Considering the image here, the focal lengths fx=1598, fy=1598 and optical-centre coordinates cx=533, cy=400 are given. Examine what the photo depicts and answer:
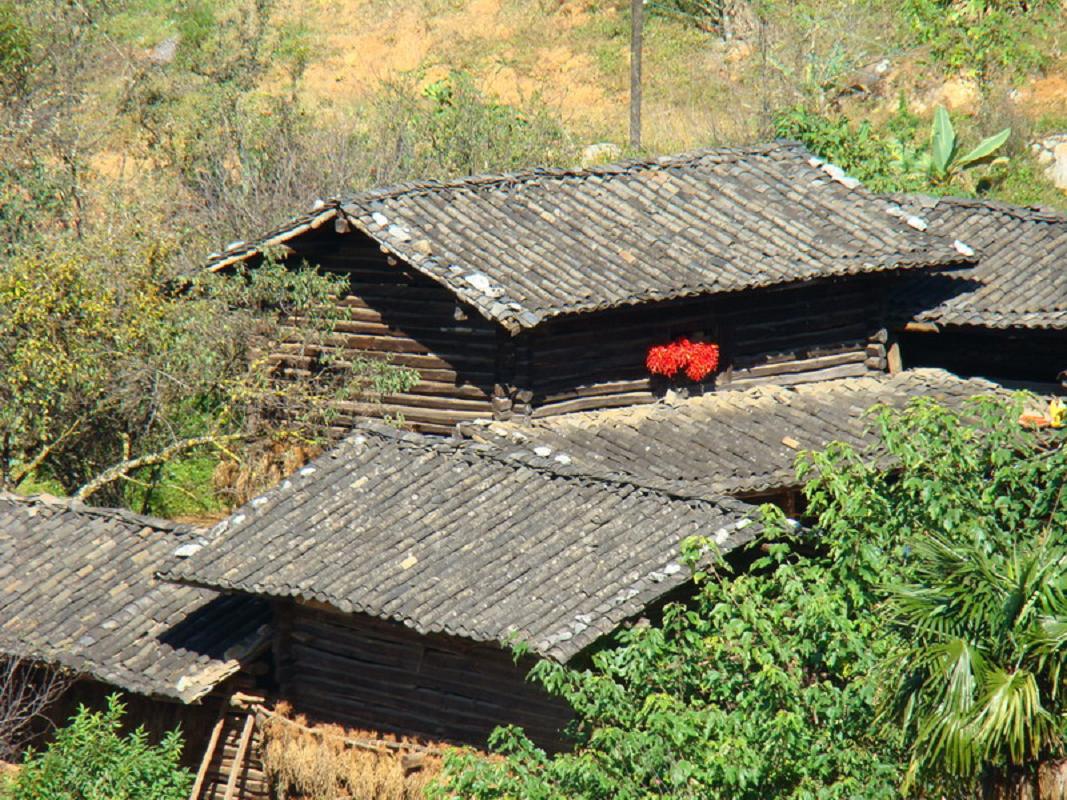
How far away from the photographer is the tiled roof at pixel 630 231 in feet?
64.2

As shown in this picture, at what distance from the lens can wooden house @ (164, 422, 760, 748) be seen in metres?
14.5

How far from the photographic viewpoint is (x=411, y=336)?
20844 mm

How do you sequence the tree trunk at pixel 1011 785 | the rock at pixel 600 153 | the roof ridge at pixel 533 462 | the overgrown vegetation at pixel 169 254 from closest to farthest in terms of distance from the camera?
1. the tree trunk at pixel 1011 785
2. the roof ridge at pixel 533 462
3. the overgrown vegetation at pixel 169 254
4. the rock at pixel 600 153

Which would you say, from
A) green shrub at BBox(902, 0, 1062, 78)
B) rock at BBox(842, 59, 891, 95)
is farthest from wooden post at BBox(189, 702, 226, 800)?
rock at BBox(842, 59, 891, 95)

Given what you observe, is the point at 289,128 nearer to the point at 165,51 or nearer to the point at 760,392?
the point at 760,392

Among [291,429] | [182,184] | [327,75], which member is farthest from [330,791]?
[327,75]

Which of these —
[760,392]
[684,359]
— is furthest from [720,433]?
[760,392]

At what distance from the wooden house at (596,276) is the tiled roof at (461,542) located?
8.35 ft

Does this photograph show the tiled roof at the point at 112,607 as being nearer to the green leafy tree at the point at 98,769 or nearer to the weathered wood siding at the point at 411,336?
the green leafy tree at the point at 98,769

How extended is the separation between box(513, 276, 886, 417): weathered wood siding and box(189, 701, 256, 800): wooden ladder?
5303 millimetres

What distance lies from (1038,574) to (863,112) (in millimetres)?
30431

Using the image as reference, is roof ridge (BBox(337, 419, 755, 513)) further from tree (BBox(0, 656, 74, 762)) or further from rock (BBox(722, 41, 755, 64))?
rock (BBox(722, 41, 755, 64))

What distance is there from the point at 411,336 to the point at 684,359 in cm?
356

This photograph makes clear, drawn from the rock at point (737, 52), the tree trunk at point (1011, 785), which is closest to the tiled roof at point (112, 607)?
the tree trunk at point (1011, 785)
